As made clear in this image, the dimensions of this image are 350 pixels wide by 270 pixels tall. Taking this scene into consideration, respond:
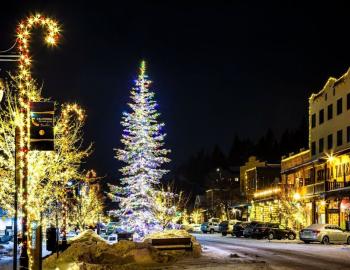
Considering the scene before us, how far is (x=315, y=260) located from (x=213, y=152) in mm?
141913

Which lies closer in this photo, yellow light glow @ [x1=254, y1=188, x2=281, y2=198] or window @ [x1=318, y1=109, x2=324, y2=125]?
window @ [x1=318, y1=109, x2=324, y2=125]

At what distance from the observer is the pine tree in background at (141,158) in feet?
121

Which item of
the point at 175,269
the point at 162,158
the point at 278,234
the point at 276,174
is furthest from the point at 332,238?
the point at 276,174

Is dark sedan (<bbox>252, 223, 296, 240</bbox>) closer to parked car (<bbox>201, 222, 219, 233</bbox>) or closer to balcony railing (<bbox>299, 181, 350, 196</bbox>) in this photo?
balcony railing (<bbox>299, 181, 350, 196</bbox>)

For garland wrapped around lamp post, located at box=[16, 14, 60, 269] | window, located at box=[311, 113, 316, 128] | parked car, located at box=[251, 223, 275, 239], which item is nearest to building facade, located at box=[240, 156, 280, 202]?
window, located at box=[311, 113, 316, 128]

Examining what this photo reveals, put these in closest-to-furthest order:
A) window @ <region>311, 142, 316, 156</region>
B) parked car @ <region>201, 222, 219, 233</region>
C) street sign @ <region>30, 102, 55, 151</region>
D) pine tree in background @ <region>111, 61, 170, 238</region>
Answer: street sign @ <region>30, 102, 55, 151</region>, pine tree in background @ <region>111, 61, 170, 238</region>, window @ <region>311, 142, 316, 156</region>, parked car @ <region>201, 222, 219, 233</region>

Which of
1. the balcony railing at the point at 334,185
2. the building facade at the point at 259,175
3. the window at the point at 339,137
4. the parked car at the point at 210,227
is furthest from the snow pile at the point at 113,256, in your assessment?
the building facade at the point at 259,175

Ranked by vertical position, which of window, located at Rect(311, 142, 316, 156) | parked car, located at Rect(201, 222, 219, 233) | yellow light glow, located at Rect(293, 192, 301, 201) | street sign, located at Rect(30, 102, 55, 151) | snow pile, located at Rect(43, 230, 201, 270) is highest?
window, located at Rect(311, 142, 316, 156)

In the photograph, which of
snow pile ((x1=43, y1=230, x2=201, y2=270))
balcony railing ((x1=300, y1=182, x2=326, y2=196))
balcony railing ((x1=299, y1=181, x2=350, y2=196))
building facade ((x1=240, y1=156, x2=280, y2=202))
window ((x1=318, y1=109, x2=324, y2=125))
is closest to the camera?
snow pile ((x1=43, y1=230, x2=201, y2=270))

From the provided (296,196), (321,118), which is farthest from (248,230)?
(321,118)

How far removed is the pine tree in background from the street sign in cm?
2221

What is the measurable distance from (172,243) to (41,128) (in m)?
14.5

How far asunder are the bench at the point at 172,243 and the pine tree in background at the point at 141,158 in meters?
9.44

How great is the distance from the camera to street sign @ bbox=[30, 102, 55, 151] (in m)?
14.0
